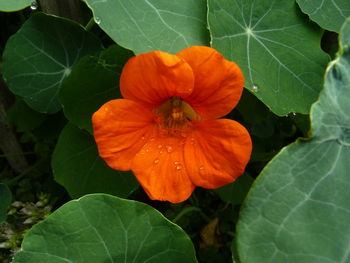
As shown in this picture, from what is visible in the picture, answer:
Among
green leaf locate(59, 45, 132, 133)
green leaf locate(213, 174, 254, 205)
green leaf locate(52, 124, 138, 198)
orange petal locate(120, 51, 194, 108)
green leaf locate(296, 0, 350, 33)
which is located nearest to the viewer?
orange petal locate(120, 51, 194, 108)

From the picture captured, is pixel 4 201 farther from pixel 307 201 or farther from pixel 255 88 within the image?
pixel 307 201

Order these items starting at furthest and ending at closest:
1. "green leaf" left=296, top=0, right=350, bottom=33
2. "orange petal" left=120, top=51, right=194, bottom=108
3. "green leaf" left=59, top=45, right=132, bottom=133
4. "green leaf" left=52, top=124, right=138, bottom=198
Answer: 1. "green leaf" left=52, top=124, right=138, bottom=198
2. "green leaf" left=59, top=45, right=132, bottom=133
3. "green leaf" left=296, top=0, right=350, bottom=33
4. "orange petal" left=120, top=51, right=194, bottom=108

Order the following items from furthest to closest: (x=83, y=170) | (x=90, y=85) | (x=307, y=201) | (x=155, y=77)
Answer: (x=83, y=170) < (x=90, y=85) < (x=155, y=77) < (x=307, y=201)

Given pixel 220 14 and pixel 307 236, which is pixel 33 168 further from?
pixel 307 236

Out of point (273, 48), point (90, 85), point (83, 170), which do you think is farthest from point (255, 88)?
point (83, 170)

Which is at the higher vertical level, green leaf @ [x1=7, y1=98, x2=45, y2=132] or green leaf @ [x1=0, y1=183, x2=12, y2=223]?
green leaf @ [x1=7, y1=98, x2=45, y2=132]

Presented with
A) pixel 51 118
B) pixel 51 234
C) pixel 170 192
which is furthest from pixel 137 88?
pixel 51 118

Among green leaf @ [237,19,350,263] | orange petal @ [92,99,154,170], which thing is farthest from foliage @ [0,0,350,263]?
orange petal @ [92,99,154,170]

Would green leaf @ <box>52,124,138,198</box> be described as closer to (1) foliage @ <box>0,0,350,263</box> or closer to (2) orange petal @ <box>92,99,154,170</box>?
(1) foliage @ <box>0,0,350,263</box>

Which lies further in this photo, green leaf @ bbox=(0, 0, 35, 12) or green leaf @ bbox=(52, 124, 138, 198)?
green leaf @ bbox=(52, 124, 138, 198)
